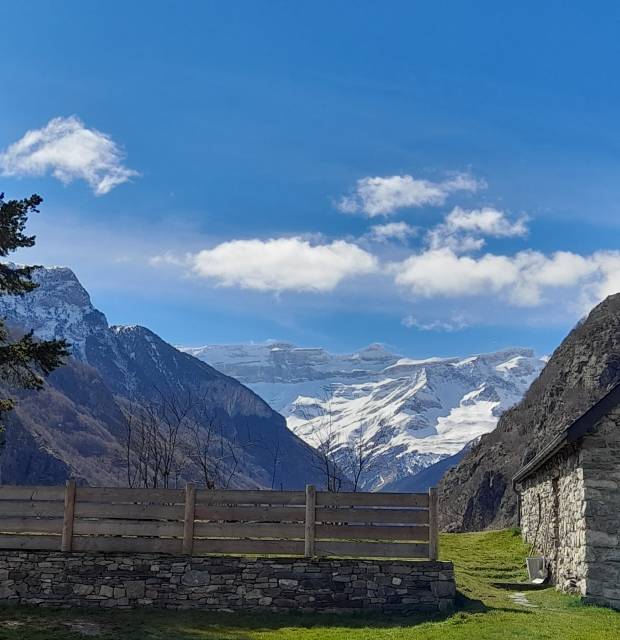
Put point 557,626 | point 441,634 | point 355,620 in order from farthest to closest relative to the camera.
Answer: point 355,620 → point 557,626 → point 441,634

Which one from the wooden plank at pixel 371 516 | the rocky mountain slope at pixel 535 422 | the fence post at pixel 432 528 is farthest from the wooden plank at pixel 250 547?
the rocky mountain slope at pixel 535 422

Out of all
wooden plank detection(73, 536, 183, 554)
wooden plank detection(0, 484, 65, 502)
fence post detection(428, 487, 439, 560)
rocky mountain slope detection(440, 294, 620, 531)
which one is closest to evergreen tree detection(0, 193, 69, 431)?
wooden plank detection(0, 484, 65, 502)

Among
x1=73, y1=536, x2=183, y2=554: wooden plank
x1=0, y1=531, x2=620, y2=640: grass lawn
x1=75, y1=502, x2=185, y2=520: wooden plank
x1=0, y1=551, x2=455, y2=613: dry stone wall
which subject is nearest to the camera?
x1=0, y1=531, x2=620, y2=640: grass lawn

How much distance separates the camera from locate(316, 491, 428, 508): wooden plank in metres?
15.3

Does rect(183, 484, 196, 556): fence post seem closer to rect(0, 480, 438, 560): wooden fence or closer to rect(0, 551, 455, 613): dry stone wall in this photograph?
rect(0, 480, 438, 560): wooden fence

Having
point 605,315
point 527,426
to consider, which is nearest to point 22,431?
point 527,426

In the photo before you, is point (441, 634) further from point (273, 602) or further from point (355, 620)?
point (273, 602)

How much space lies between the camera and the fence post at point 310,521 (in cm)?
1505

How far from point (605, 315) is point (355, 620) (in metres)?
Answer: 68.6

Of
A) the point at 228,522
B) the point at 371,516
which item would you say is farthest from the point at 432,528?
the point at 228,522

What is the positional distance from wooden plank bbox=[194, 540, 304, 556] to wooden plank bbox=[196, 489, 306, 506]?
0.74 meters

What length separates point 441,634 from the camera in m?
12.4

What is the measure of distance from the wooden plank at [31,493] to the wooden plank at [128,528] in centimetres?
74

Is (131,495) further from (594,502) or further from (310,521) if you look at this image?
(594,502)
